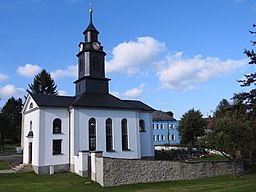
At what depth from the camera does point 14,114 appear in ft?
239

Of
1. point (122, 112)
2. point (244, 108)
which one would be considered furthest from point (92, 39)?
point (244, 108)

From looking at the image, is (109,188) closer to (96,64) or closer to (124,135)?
(124,135)

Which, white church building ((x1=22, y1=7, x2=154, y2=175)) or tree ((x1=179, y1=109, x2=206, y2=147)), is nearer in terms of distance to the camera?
white church building ((x1=22, y1=7, x2=154, y2=175))

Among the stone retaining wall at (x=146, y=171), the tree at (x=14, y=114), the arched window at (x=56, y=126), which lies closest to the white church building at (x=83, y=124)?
the arched window at (x=56, y=126)

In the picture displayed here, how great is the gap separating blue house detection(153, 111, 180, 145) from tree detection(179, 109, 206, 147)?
74.7 ft

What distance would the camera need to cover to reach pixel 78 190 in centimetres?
1739

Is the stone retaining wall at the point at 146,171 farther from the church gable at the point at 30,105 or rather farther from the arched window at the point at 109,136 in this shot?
the church gable at the point at 30,105

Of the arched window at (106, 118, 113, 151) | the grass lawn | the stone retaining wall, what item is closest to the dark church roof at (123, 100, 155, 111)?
the arched window at (106, 118, 113, 151)

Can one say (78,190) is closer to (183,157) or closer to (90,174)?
(90,174)

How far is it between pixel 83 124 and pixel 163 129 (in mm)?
44583

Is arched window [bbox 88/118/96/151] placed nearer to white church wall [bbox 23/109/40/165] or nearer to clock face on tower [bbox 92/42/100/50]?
white church wall [bbox 23/109/40/165]

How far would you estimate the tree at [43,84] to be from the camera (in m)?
66.7

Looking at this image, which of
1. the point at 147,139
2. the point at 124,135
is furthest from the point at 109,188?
the point at 147,139

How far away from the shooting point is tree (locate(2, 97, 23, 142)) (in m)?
66.0
